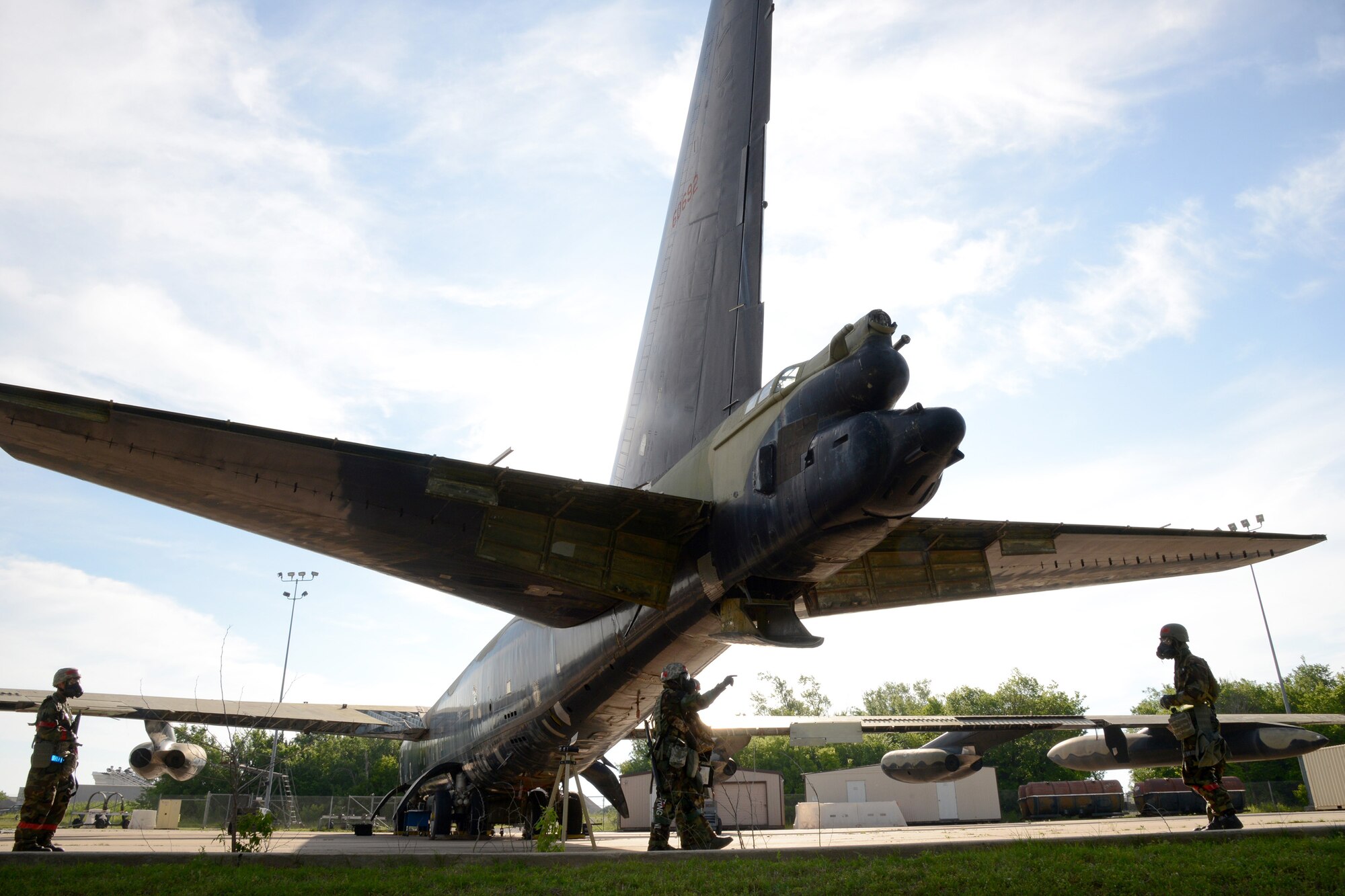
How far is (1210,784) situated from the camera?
9.05 meters

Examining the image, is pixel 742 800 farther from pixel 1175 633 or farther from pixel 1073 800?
pixel 1175 633

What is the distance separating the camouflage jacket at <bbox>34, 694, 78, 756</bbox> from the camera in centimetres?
913

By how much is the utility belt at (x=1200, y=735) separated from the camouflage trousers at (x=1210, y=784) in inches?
2.3

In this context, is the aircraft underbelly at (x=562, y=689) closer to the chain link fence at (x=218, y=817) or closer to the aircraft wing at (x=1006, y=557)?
the aircraft wing at (x=1006, y=557)

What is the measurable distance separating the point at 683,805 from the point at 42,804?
6.54m

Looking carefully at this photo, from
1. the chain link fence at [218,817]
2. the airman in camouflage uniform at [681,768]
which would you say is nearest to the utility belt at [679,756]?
the airman in camouflage uniform at [681,768]

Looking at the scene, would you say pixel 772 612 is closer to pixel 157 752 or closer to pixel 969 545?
pixel 969 545

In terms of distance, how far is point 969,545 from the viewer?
9.48 m

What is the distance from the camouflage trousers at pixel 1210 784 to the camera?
892 cm

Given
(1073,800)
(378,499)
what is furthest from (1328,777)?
(378,499)

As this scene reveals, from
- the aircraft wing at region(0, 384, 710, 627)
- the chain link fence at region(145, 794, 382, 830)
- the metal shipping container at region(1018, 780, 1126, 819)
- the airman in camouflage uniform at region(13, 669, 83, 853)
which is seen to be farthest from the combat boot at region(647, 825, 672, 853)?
the metal shipping container at region(1018, 780, 1126, 819)

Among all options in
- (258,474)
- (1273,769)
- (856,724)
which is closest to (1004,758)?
(1273,769)

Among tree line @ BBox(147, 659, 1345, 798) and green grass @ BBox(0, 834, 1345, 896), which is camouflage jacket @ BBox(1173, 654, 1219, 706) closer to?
green grass @ BBox(0, 834, 1345, 896)

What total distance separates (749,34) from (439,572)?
8.02 metres
